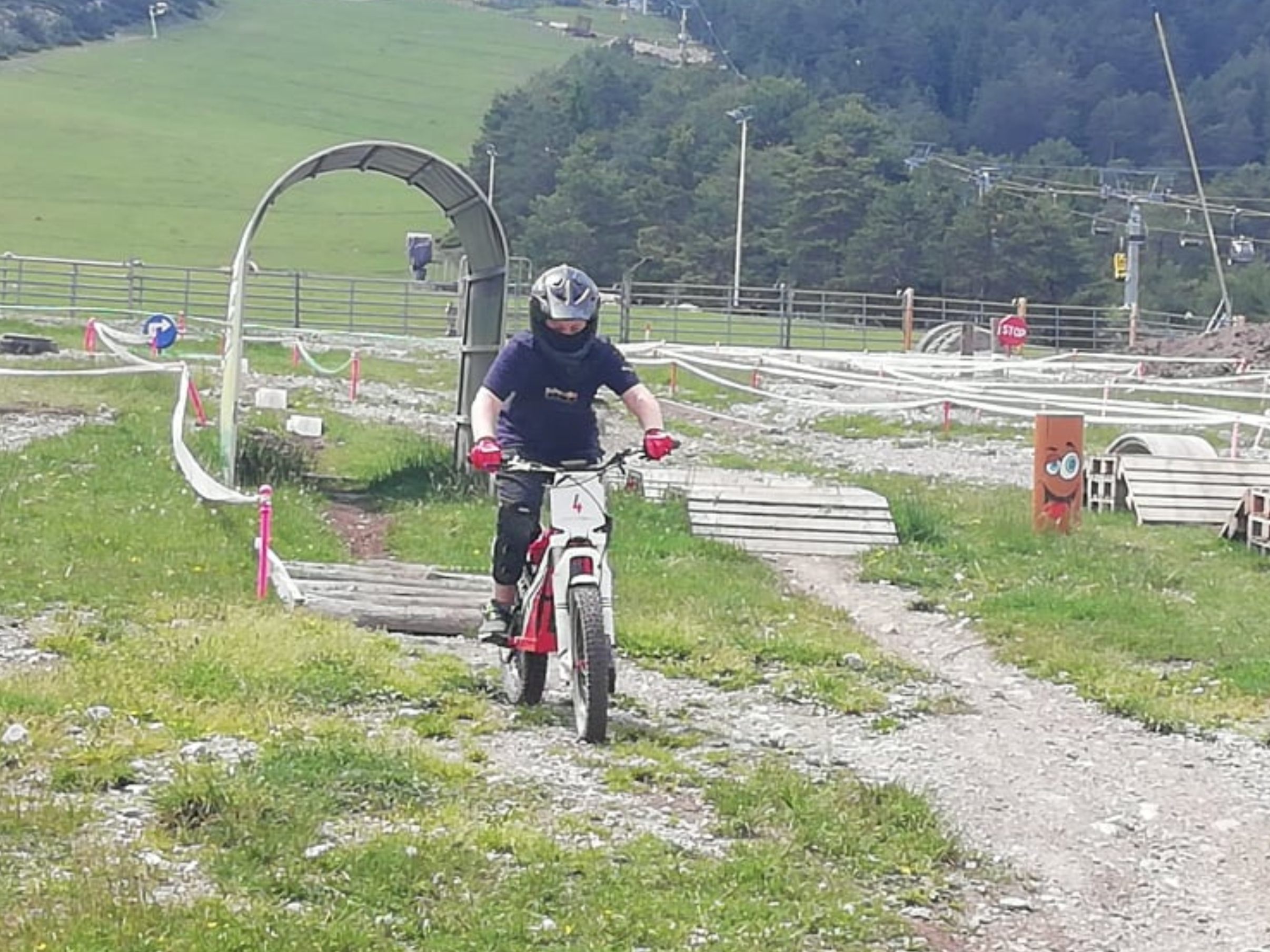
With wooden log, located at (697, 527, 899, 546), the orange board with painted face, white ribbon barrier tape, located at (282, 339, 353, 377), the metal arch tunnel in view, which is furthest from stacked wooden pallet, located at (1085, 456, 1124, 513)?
white ribbon barrier tape, located at (282, 339, 353, 377)

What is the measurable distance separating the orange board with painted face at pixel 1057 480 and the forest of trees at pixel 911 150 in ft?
162

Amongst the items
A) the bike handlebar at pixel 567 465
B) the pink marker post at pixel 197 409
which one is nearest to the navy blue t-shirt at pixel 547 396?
the bike handlebar at pixel 567 465

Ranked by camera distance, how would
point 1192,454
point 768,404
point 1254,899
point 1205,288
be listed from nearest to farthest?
point 1254,899
point 1192,454
point 768,404
point 1205,288

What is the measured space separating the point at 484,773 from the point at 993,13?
460ft

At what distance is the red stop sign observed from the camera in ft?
145

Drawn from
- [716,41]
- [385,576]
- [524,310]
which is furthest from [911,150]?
[385,576]

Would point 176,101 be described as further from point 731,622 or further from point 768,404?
point 731,622

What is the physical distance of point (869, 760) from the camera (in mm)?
8039

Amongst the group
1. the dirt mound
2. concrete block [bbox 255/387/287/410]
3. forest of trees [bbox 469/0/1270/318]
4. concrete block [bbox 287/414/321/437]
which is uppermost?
forest of trees [bbox 469/0/1270/318]

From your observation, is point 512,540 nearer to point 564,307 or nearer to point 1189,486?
point 564,307

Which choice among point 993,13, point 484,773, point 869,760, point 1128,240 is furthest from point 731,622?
point 993,13

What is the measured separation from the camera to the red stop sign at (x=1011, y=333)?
44.1 m

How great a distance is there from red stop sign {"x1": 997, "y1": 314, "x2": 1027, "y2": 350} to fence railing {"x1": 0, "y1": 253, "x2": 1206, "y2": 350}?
15.3ft

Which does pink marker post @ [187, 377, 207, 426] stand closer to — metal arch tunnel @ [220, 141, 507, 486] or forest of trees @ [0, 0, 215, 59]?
metal arch tunnel @ [220, 141, 507, 486]
